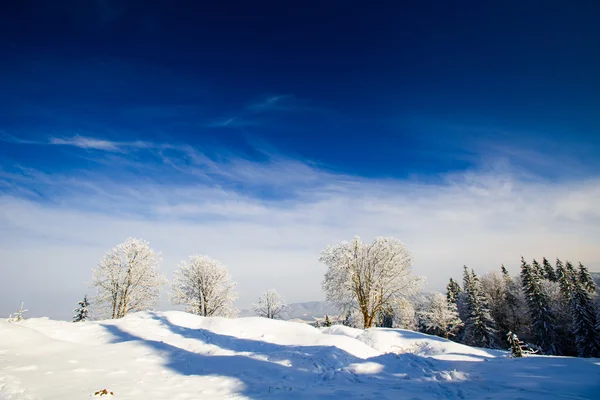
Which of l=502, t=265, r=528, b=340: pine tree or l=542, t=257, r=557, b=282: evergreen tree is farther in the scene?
l=542, t=257, r=557, b=282: evergreen tree

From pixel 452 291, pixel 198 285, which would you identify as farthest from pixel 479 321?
pixel 198 285

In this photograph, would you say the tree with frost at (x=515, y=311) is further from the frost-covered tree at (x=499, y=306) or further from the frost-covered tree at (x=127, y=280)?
the frost-covered tree at (x=127, y=280)

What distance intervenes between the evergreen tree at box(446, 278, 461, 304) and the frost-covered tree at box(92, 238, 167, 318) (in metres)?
57.5

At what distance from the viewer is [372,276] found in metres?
27.7

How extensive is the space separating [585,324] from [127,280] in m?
54.6

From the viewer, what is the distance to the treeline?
34188 mm

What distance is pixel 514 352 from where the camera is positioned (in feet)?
47.9

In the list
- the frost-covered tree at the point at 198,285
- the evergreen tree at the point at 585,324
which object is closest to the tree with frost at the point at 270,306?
the frost-covered tree at the point at 198,285

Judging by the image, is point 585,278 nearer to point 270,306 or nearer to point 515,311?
point 515,311

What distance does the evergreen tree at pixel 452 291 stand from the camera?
60584 mm

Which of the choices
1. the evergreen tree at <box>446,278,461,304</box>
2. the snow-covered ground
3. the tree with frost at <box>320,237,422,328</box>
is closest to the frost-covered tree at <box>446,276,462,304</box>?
the evergreen tree at <box>446,278,461,304</box>

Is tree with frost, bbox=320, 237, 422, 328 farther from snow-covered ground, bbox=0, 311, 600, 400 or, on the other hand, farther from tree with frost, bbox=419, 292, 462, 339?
tree with frost, bbox=419, 292, 462, 339

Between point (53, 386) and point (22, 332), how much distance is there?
6411 millimetres

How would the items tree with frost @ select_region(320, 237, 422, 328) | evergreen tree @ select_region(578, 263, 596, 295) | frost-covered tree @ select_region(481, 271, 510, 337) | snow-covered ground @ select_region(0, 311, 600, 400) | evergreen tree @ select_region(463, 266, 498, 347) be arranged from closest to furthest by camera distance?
1. snow-covered ground @ select_region(0, 311, 600, 400)
2. tree with frost @ select_region(320, 237, 422, 328)
3. evergreen tree @ select_region(463, 266, 498, 347)
4. evergreen tree @ select_region(578, 263, 596, 295)
5. frost-covered tree @ select_region(481, 271, 510, 337)
